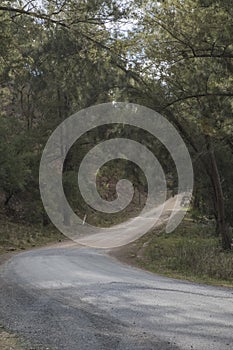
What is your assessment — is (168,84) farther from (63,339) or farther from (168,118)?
(63,339)

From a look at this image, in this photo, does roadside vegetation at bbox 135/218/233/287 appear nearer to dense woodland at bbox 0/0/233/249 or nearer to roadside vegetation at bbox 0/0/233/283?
roadside vegetation at bbox 0/0/233/283

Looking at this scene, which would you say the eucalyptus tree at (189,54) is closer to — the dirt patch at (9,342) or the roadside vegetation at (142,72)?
the roadside vegetation at (142,72)

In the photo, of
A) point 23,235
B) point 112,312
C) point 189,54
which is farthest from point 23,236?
point 112,312

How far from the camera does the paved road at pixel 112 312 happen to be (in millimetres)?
6094

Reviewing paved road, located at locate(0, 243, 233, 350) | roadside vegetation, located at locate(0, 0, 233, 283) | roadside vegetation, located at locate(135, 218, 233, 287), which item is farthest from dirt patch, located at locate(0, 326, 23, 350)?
roadside vegetation, located at locate(135, 218, 233, 287)

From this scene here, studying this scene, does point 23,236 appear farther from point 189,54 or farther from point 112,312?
point 112,312

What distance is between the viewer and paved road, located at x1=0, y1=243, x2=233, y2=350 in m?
6.09

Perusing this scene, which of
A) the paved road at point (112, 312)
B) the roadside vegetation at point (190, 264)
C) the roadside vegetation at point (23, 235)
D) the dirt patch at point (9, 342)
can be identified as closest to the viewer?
the dirt patch at point (9, 342)

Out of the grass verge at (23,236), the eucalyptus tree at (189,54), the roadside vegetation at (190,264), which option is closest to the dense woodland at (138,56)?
the eucalyptus tree at (189,54)

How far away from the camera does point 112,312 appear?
7848 millimetres

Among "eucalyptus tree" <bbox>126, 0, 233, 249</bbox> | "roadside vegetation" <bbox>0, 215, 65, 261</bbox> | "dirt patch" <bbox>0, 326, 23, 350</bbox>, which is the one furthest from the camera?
"roadside vegetation" <bbox>0, 215, 65, 261</bbox>

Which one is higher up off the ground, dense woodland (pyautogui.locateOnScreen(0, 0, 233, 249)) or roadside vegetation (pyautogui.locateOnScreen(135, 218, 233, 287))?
dense woodland (pyautogui.locateOnScreen(0, 0, 233, 249))

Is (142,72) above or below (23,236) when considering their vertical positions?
above

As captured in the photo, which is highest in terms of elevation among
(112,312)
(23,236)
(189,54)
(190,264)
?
(189,54)
